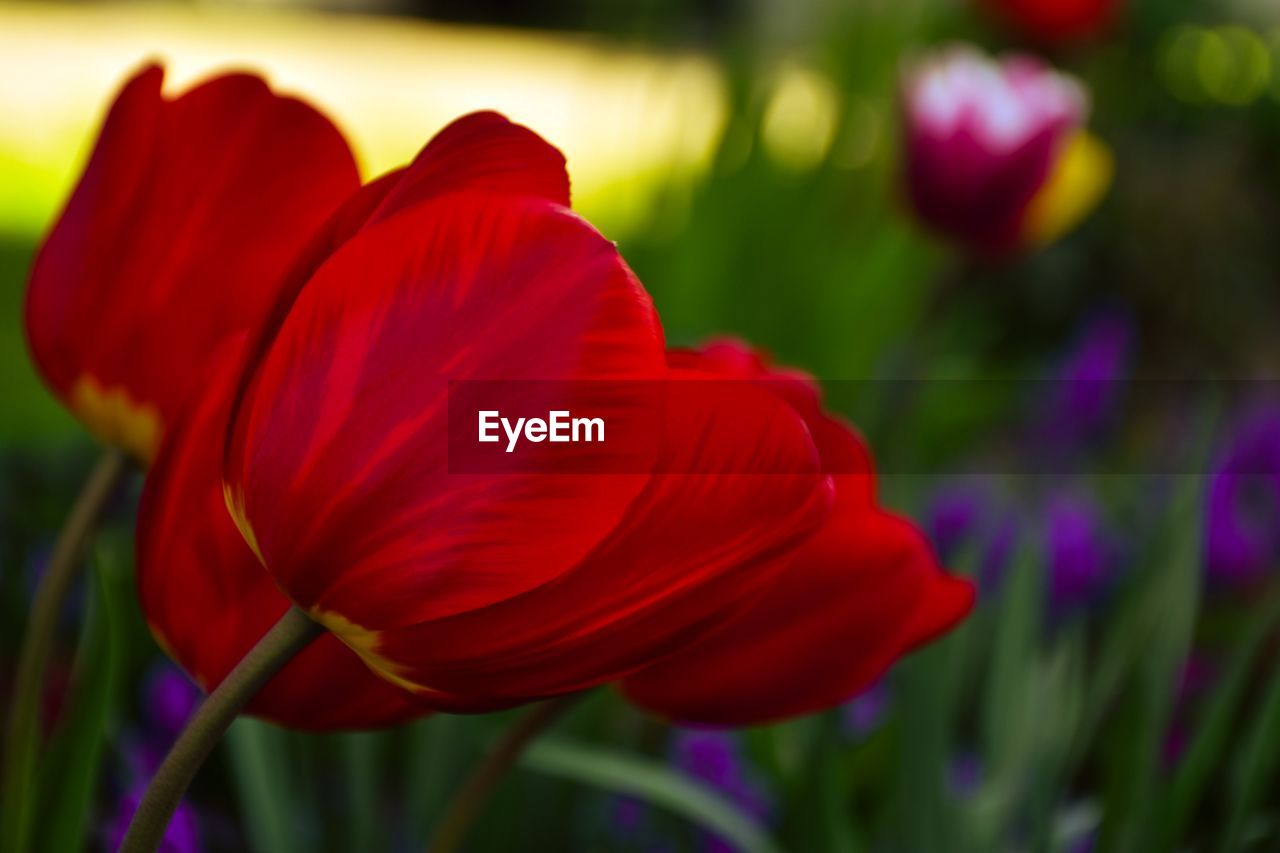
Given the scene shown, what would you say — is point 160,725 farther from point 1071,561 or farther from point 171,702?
point 1071,561

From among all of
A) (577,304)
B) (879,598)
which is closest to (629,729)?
(879,598)

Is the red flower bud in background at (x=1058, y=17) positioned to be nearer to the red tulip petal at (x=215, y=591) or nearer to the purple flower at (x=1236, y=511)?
the purple flower at (x=1236, y=511)

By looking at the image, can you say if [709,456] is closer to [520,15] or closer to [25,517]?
[25,517]

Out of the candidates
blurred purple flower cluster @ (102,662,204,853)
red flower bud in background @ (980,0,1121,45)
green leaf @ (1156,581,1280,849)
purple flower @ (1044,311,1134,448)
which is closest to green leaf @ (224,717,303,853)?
blurred purple flower cluster @ (102,662,204,853)

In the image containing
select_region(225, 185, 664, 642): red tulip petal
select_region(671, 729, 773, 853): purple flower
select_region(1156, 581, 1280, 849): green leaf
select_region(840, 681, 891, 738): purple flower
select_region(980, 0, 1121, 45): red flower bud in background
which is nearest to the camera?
select_region(225, 185, 664, 642): red tulip petal

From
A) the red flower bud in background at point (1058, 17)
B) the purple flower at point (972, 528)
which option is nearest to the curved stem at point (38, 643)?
the purple flower at point (972, 528)

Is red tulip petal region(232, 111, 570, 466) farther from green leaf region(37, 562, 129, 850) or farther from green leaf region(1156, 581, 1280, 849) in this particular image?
green leaf region(1156, 581, 1280, 849)
